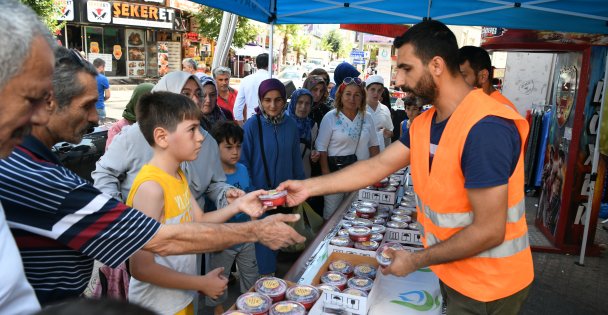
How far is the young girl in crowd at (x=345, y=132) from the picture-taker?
16.2ft

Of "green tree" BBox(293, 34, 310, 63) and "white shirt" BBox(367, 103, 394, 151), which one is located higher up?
"green tree" BBox(293, 34, 310, 63)

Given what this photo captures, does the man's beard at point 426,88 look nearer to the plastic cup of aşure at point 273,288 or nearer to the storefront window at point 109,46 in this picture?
the plastic cup of aşure at point 273,288

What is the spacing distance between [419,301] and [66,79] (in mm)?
1875

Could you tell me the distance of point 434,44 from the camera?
1804 mm

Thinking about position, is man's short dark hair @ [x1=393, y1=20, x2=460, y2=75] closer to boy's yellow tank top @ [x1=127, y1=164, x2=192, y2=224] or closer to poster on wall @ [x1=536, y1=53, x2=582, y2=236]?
A: boy's yellow tank top @ [x1=127, y1=164, x2=192, y2=224]

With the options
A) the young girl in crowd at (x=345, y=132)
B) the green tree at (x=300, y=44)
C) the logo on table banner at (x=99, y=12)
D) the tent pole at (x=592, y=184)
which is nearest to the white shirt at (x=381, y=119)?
the young girl in crowd at (x=345, y=132)

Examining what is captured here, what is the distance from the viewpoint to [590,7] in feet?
13.3

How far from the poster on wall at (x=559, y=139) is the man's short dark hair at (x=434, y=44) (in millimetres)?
3803

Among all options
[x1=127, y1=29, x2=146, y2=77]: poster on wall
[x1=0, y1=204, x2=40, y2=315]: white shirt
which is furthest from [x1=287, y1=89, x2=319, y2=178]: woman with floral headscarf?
[x1=127, y1=29, x2=146, y2=77]: poster on wall

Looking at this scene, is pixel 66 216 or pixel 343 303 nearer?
pixel 66 216

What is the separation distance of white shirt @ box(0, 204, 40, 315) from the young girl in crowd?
4.05 metres

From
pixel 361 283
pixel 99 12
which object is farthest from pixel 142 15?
pixel 361 283

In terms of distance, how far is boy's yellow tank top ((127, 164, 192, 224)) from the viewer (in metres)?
1.99

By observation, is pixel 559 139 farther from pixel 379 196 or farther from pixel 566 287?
pixel 379 196
